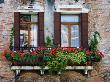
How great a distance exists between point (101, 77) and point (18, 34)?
11.6ft

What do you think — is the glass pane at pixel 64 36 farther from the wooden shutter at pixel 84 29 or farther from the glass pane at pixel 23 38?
the glass pane at pixel 23 38

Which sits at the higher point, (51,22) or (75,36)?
(51,22)

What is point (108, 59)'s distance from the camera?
1912cm

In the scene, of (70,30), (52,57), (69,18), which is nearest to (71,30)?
(70,30)

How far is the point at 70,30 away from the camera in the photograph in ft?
63.8

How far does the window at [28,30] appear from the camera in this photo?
A: 19016 mm

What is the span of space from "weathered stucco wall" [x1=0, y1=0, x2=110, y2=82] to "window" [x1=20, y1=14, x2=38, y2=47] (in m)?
0.45

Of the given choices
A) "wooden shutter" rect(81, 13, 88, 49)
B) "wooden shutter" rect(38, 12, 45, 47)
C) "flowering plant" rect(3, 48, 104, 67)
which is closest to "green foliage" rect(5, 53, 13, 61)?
"flowering plant" rect(3, 48, 104, 67)

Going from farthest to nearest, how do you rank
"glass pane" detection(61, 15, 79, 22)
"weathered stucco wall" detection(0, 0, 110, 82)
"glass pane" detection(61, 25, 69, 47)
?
"glass pane" detection(61, 15, 79, 22)
"glass pane" detection(61, 25, 69, 47)
"weathered stucco wall" detection(0, 0, 110, 82)

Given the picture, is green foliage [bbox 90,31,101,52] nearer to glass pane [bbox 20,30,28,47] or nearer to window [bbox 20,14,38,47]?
window [bbox 20,14,38,47]

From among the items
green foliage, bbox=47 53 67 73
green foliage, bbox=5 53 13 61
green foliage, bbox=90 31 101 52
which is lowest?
green foliage, bbox=47 53 67 73

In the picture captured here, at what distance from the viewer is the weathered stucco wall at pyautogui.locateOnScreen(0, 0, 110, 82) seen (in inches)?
746

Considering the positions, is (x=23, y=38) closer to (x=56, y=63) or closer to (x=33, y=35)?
(x=33, y=35)

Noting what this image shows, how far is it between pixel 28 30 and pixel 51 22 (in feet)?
3.08
